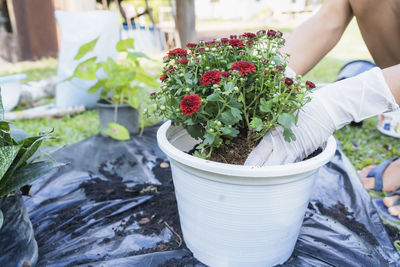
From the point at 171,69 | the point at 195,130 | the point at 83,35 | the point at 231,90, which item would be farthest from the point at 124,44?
the point at 231,90

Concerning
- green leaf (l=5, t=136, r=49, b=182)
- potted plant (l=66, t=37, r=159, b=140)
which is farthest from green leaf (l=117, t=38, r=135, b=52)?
green leaf (l=5, t=136, r=49, b=182)

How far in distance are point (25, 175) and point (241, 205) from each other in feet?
2.06

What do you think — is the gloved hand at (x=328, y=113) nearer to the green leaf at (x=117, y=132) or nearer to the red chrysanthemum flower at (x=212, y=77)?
the red chrysanthemum flower at (x=212, y=77)

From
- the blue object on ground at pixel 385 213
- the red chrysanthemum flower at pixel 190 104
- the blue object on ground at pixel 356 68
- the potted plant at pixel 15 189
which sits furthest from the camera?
the blue object on ground at pixel 356 68

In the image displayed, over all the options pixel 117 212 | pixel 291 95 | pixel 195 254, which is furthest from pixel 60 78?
pixel 291 95

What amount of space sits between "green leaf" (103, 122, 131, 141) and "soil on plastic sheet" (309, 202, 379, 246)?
108 cm

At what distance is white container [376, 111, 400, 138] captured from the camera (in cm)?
204

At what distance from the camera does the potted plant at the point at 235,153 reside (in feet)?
2.61

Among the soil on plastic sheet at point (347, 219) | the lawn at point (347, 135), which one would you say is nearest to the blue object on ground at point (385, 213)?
the soil on plastic sheet at point (347, 219)

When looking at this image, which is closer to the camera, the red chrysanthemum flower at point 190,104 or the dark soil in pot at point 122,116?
the red chrysanthemum flower at point 190,104

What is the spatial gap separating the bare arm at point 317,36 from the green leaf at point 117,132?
3.22ft

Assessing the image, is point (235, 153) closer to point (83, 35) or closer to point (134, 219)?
point (134, 219)

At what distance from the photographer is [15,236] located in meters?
0.89

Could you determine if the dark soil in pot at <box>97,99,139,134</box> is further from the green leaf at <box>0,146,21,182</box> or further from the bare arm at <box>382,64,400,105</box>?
the bare arm at <box>382,64,400,105</box>
